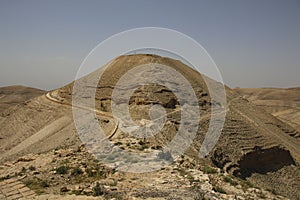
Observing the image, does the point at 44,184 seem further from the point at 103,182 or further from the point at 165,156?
the point at 165,156

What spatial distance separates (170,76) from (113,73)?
4.67m

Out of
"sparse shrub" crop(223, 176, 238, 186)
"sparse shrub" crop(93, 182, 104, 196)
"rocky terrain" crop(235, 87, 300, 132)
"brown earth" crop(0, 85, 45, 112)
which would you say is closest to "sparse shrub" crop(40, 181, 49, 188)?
"sparse shrub" crop(93, 182, 104, 196)

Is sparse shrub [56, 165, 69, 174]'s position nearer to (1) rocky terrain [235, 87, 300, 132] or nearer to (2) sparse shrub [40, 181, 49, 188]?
(2) sparse shrub [40, 181, 49, 188]

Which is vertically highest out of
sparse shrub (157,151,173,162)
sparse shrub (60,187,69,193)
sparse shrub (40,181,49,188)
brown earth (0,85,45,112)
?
brown earth (0,85,45,112)

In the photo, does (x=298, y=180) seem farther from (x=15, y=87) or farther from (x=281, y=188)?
(x=15, y=87)

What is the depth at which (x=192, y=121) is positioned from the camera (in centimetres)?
2069

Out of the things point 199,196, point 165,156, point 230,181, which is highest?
point 165,156

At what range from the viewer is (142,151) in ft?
45.9

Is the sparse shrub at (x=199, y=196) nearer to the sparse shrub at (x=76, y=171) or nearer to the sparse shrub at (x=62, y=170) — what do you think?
the sparse shrub at (x=76, y=171)

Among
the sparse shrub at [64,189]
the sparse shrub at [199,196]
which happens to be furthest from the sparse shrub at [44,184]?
the sparse shrub at [199,196]

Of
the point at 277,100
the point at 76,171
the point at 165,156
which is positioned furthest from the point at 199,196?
the point at 277,100

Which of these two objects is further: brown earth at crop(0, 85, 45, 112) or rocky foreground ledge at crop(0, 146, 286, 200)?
brown earth at crop(0, 85, 45, 112)

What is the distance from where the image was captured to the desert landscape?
10664 mm

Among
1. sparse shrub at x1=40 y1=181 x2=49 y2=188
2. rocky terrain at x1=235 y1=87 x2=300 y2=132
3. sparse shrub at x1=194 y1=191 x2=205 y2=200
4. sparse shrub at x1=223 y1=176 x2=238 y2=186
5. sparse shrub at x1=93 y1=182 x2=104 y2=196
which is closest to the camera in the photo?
sparse shrub at x1=194 y1=191 x2=205 y2=200
